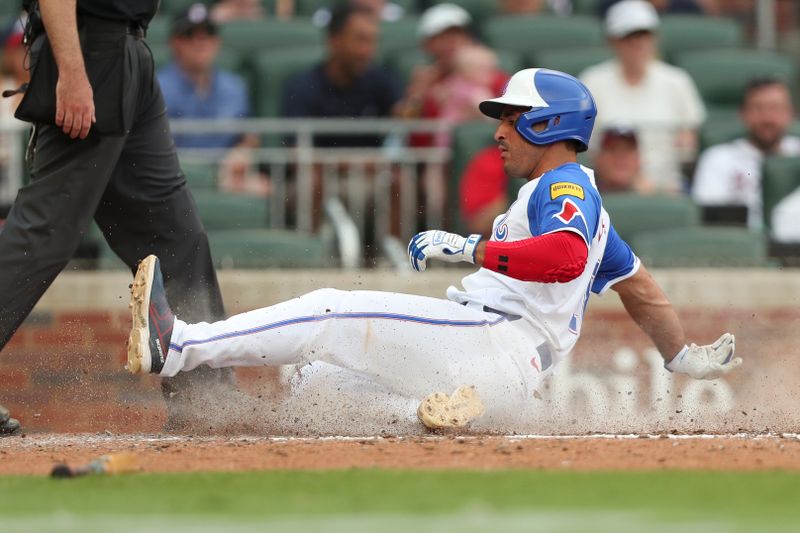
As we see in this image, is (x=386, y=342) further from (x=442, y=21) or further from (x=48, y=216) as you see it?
(x=442, y=21)

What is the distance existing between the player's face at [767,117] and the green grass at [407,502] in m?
4.99

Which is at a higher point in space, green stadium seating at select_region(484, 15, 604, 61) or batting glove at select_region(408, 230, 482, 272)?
green stadium seating at select_region(484, 15, 604, 61)

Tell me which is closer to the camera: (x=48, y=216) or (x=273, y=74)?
(x=48, y=216)

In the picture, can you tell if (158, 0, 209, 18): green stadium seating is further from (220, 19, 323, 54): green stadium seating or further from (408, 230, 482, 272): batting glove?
(408, 230, 482, 272): batting glove

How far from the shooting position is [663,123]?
9328mm

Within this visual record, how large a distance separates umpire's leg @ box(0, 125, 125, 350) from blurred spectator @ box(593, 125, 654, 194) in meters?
3.83

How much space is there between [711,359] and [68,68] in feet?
9.41

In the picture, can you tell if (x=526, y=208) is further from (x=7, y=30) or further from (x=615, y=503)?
(x=7, y=30)

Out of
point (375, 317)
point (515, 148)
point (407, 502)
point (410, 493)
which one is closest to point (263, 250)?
point (375, 317)

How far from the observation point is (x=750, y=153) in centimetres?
930

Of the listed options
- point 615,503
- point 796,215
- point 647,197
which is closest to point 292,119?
point 647,197

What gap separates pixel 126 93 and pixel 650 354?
3.88 metres

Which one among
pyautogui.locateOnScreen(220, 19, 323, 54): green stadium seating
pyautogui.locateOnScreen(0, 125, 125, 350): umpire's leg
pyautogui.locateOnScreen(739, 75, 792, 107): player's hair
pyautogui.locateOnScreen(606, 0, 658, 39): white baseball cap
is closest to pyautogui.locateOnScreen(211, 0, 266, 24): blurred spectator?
pyautogui.locateOnScreen(220, 19, 323, 54): green stadium seating

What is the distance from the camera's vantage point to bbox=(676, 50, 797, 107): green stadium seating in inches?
415
